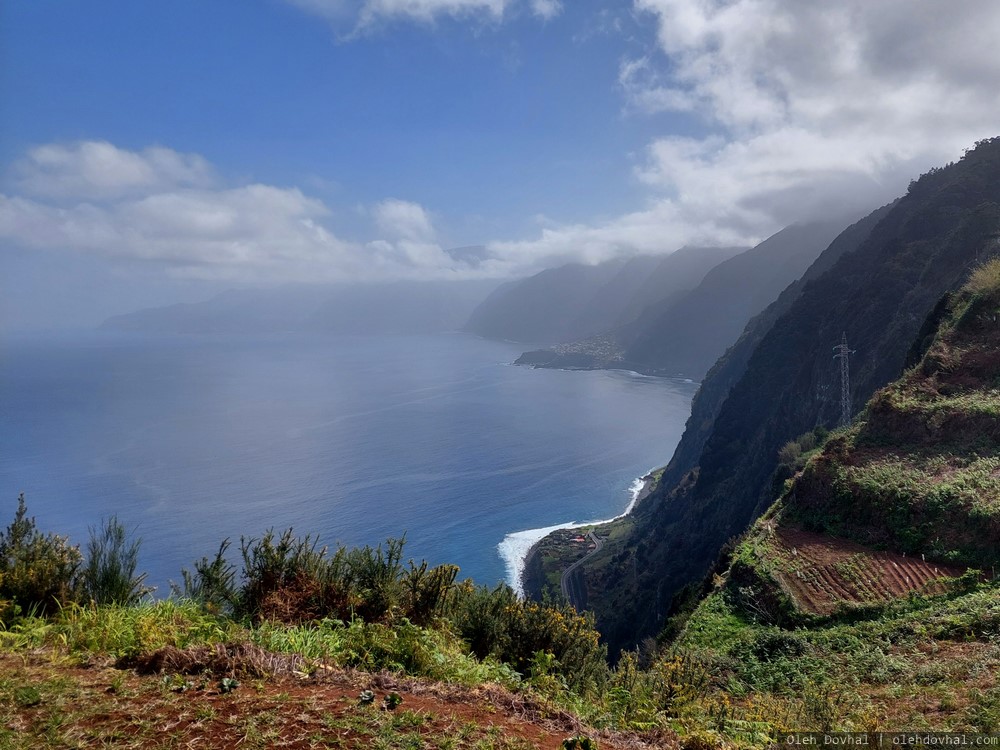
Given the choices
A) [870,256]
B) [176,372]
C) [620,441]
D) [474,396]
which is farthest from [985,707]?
[176,372]

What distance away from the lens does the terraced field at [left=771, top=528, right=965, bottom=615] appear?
42.1 ft

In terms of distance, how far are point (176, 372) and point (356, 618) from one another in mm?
218380

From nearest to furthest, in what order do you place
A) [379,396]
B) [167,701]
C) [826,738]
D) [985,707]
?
1. [167,701]
2. [826,738]
3. [985,707]
4. [379,396]

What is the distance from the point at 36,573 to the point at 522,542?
6207 cm

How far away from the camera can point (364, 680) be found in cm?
497

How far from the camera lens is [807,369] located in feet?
178

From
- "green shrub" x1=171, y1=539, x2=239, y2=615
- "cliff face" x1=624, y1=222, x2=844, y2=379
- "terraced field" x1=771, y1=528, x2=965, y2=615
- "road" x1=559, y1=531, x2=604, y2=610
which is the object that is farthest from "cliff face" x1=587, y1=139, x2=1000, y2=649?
"cliff face" x1=624, y1=222, x2=844, y2=379

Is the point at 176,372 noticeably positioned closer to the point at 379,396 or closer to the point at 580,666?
the point at 379,396

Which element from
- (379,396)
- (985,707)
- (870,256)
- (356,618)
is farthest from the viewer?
(379,396)

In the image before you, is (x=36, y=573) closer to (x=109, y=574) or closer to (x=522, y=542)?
(x=109, y=574)

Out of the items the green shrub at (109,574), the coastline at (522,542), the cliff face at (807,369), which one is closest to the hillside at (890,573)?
the green shrub at (109,574)

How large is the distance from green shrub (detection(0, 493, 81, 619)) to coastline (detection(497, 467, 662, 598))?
159ft

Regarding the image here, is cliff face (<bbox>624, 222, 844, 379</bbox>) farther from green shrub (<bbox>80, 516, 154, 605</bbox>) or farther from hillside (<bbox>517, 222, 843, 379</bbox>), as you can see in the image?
green shrub (<bbox>80, 516, 154, 605</bbox>)

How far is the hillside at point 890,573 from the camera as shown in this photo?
7.29 metres
